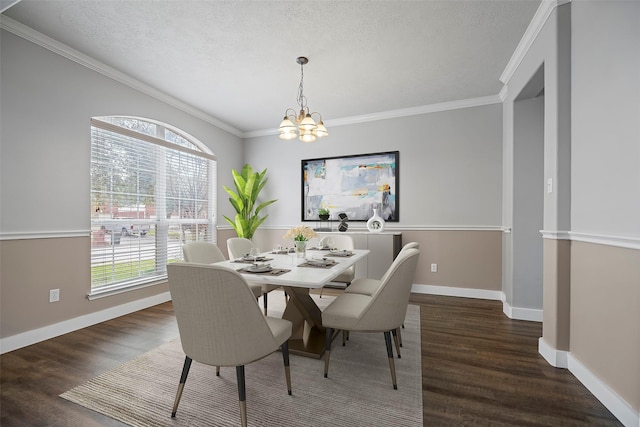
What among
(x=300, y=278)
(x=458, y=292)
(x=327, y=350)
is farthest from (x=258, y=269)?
(x=458, y=292)

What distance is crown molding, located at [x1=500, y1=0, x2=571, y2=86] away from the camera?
2.07 metres

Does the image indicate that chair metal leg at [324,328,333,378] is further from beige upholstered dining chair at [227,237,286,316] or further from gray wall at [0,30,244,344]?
gray wall at [0,30,244,344]

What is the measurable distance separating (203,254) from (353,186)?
2566 mm

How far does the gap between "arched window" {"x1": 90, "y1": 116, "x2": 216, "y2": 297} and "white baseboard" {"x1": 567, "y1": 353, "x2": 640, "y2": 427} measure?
4.17 meters

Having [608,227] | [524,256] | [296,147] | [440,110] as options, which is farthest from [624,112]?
[296,147]

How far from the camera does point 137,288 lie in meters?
3.31

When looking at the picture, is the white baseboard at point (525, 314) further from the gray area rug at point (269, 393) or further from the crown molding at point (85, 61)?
the crown molding at point (85, 61)

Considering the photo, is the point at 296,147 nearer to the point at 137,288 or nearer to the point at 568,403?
the point at 137,288

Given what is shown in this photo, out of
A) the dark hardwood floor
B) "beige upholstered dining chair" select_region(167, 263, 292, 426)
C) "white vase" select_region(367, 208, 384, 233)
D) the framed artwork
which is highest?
the framed artwork

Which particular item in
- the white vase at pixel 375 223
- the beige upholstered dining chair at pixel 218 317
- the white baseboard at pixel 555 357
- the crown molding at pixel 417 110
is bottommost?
the white baseboard at pixel 555 357

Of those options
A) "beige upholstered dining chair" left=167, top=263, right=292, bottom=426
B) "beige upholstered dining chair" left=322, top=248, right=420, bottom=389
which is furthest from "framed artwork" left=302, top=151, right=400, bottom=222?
"beige upholstered dining chair" left=167, top=263, right=292, bottom=426

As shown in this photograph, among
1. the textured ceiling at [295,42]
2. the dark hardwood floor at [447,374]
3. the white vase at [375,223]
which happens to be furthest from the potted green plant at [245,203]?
the dark hardwood floor at [447,374]

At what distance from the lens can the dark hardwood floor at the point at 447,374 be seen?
150cm

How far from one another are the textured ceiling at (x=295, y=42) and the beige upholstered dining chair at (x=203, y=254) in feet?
6.02
